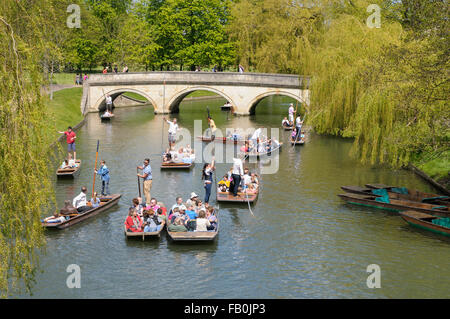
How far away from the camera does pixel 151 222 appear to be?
52.7 ft

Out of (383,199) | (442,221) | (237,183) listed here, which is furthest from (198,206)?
(442,221)

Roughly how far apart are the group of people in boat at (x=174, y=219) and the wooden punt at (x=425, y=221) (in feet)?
20.1

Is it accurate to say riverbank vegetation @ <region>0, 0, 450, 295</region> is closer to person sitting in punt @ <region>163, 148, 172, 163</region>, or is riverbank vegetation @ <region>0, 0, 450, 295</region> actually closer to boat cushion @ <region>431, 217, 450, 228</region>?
boat cushion @ <region>431, 217, 450, 228</region>

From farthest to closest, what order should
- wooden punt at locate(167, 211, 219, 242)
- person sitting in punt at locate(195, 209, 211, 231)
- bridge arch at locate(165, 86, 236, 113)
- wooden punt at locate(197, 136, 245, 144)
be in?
bridge arch at locate(165, 86, 236, 113)
wooden punt at locate(197, 136, 245, 144)
person sitting in punt at locate(195, 209, 211, 231)
wooden punt at locate(167, 211, 219, 242)

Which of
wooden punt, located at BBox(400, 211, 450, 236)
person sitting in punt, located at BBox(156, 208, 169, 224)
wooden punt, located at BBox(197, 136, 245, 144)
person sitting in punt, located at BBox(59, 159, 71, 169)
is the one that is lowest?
wooden punt, located at BBox(400, 211, 450, 236)

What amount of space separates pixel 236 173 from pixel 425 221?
6.38m

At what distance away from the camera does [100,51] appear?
56750 mm

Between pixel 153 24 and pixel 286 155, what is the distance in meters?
35.3

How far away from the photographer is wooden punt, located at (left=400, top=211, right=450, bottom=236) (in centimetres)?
1633

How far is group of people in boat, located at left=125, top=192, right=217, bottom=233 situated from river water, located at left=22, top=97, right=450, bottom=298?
45 centimetres

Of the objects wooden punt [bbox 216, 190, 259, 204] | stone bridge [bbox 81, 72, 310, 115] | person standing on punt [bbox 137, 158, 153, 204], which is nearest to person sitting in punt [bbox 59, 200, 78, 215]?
person standing on punt [bbox 137, 158, 153, 204]

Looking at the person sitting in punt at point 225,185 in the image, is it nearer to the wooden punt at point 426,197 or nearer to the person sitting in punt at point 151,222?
the person sitting in punt at point 151,222
